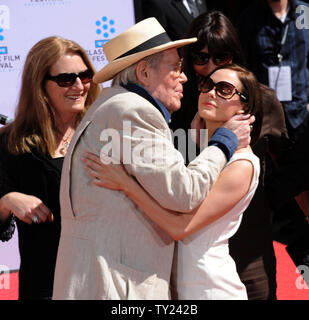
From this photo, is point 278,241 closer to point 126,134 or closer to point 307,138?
point 307,138

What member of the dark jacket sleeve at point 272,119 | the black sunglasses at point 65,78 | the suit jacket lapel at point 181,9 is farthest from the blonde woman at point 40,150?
the suit jacket lapel at point 181,9

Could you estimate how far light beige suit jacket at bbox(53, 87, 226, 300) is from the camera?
236cm

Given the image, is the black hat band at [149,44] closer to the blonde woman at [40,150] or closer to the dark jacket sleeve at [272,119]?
the blonde woman at [40,150]

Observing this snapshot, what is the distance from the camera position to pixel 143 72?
2.55 metres

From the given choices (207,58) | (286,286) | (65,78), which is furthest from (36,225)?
(286,286)

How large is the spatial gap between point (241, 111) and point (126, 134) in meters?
0.61

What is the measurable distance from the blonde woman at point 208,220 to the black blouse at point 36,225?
0.65 m

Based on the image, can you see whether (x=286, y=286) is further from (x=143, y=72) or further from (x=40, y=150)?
(x=143, y=72)

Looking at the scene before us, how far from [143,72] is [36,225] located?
0.91 m

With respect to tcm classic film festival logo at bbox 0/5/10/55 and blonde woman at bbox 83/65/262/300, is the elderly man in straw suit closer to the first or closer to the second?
blonde woman at bbox 83/65/262/300

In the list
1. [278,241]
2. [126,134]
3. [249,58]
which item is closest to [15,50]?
[249,58]

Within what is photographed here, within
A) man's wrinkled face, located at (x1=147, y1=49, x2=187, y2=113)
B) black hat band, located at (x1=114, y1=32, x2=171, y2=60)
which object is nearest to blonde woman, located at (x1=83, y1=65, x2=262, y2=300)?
man's wrinkled face, located at (x1=147, y1=49, x2=187, y2=113)

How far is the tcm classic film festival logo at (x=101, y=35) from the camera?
14.9 feet

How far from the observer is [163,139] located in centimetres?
239
